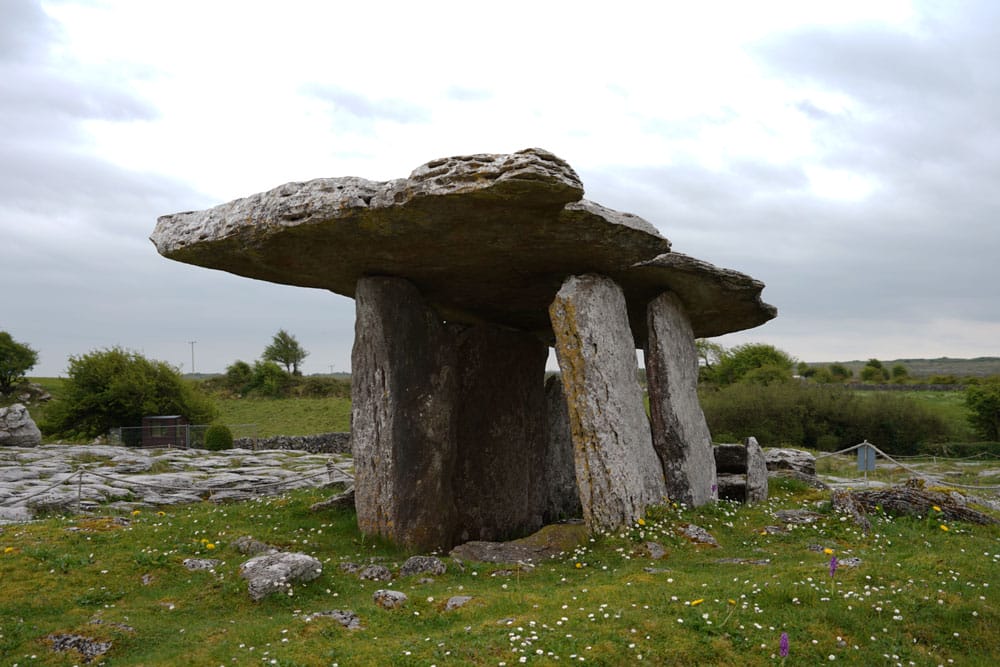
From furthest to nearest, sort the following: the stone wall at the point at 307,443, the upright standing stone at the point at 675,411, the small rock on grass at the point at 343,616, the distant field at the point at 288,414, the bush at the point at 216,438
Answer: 1. the distant field at the point at 288,414
2. the stone wall at the point at 307,443
3. the bush at the point at 216,438
4. the upright standing stone at the point at 675,411
5. the small rock on grass at the point at 343,616

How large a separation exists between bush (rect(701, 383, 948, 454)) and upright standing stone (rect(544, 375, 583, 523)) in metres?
21.8

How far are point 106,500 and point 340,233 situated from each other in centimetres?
944

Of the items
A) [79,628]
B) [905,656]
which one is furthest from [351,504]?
[905,656]

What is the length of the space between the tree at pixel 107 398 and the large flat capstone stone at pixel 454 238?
23444 mm

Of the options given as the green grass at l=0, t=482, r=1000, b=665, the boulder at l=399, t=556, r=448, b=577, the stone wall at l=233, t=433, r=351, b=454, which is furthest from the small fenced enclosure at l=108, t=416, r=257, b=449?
the boulder at l=399, t=556, r=448, b=577

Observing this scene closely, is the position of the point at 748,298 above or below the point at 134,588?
above

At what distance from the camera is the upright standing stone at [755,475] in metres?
13.3

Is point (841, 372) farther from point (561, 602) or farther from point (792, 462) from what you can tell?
point (561, 602)

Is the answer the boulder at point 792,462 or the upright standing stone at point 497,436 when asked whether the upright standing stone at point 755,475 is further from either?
the boulder at point 792,462

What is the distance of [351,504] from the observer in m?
13.0

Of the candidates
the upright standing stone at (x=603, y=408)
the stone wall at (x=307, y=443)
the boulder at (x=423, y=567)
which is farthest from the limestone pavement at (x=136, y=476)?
the upright standing stone at (x=603, y=408)

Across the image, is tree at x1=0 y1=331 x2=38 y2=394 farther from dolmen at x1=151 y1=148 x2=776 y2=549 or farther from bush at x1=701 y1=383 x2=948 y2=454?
dolmen at x1=151 y1=148 x2=776 y2=549

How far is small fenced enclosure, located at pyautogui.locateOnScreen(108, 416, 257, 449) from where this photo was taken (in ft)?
91.5

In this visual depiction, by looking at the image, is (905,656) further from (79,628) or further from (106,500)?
(106,500)
